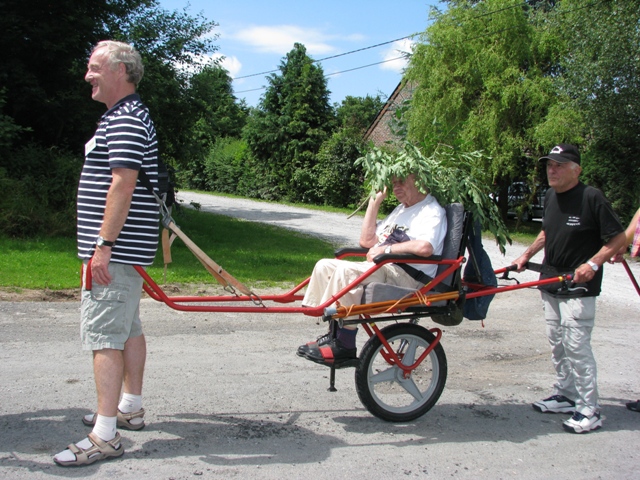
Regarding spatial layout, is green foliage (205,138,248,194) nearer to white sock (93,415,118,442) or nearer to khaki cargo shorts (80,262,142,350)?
khaki cargo shorts (80,262,142,350)

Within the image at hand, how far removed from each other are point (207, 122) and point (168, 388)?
13.4 meters

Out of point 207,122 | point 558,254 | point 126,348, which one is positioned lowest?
point 126,348

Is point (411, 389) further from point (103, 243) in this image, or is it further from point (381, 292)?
point (103, 243)

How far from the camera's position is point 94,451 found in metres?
3.54

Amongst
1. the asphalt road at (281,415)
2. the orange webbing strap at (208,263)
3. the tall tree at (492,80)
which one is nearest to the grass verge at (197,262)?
the asphalt road at (281,415)

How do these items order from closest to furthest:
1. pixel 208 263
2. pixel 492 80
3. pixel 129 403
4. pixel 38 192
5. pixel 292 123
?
pixel 208 263, pixel 129 403, pixel 38 192, pixel 492 80, pixel 292 123

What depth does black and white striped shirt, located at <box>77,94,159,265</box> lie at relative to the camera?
3494mm

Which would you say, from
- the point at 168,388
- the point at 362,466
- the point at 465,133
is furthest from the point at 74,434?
the point at 465,133

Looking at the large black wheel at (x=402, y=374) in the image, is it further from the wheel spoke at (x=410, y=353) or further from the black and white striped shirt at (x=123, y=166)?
the black and white striped shirt at (x=123, y=166)

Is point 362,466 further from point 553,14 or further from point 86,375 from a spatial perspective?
point 553,14

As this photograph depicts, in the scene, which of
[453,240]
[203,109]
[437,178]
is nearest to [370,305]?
[453,240]

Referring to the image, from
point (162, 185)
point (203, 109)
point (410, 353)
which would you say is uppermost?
point (203, 109)

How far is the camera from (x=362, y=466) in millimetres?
3785

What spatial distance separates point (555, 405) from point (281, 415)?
2.10 meters
